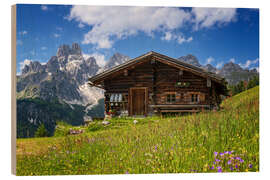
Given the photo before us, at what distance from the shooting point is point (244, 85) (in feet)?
19.1

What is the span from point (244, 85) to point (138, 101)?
4411 mm

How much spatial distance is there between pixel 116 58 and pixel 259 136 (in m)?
4.61

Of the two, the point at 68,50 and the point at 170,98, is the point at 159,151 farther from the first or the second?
the point at 170,98

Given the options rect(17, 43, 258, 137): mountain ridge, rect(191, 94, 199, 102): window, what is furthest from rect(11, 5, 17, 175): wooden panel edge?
rect(191, 94, 199, 102): window

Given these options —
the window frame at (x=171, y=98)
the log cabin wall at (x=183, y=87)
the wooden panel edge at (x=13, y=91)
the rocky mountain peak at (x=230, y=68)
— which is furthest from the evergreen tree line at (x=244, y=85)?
the wooden panel edge at (x=13, y=91)

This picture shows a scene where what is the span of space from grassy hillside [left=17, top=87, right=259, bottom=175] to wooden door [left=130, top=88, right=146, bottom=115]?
3.88m

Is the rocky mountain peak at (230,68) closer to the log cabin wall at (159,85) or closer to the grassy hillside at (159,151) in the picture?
the grassy hillside at (159,151)

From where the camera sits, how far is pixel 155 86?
9547 mm

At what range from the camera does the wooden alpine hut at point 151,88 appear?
353 inches

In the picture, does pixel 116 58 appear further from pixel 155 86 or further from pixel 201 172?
pixel 201 172

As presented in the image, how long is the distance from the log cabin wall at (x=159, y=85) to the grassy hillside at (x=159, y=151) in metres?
3.99

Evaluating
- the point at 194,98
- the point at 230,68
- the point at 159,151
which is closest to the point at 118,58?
the point at 230,68

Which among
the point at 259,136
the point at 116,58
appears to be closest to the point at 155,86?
the point at 116,58
